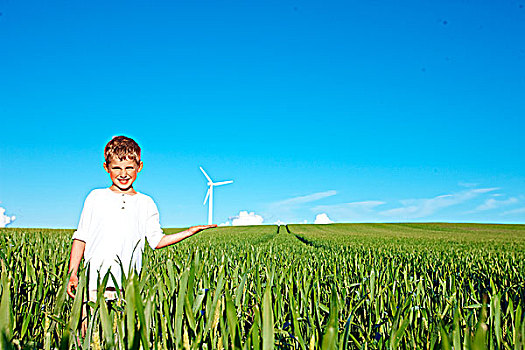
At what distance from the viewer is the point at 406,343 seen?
2.54 m

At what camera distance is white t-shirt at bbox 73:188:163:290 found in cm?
341

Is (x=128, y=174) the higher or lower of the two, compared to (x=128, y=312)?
higher

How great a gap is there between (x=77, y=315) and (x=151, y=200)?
218cm

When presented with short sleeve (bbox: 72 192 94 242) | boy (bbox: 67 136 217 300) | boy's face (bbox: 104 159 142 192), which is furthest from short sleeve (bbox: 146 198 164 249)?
short sleeve (bbox: 72 192 94 242)

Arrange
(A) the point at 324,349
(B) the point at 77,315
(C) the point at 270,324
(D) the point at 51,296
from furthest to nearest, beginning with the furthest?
(D) the point at 51,296 < (B) the point at 77,315 < (C) the point at 270,324 < (A) the point at 324,349

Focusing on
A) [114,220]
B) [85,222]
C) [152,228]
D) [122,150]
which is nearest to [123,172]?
[122,150]

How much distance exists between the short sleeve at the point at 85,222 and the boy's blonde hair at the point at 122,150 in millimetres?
424

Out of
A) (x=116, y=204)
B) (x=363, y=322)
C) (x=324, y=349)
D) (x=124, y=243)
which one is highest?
(x=116, y=204)

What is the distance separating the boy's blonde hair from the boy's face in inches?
1.4

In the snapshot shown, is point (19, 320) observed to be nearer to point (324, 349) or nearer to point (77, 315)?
point (77, 315)

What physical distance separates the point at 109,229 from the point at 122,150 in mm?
703

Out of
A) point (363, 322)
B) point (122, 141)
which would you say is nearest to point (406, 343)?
point (363, 322)

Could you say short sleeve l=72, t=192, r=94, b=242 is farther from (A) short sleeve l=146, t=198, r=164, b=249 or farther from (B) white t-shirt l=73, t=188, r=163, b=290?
(A) short sleeve l=146, t=198, r=164, b=249

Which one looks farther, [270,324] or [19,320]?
[19,320]
